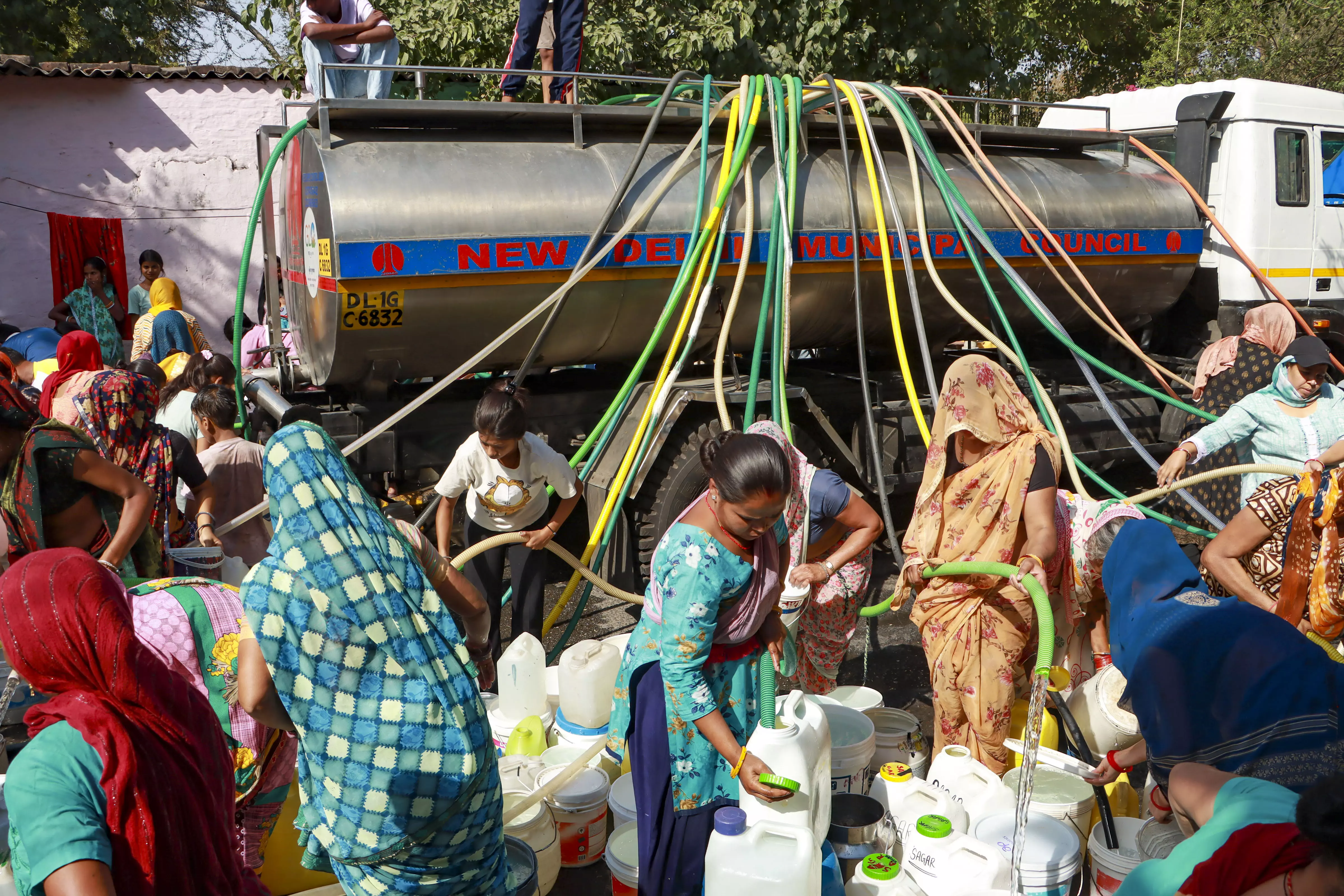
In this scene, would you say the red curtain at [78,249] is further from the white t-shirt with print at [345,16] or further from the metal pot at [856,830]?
the metal pot at [856,830]

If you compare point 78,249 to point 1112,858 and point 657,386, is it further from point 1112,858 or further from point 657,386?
point 1112,858

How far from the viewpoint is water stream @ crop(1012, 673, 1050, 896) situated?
2.54 meters

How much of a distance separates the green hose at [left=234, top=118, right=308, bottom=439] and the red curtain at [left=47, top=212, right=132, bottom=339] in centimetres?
583

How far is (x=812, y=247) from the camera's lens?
18.3 feet

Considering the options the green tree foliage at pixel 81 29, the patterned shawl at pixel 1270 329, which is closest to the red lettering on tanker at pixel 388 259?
the patterned shawl at pixel 1270 329

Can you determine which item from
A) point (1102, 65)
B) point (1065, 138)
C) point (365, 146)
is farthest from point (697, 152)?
point (1102, 65)

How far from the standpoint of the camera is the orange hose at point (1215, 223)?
20.6ft

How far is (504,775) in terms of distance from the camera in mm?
3098

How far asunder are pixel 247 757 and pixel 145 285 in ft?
24.2

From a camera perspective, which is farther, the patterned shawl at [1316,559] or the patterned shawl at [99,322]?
the patterned shawl at [99,322]

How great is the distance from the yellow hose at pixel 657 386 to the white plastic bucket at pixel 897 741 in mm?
1643

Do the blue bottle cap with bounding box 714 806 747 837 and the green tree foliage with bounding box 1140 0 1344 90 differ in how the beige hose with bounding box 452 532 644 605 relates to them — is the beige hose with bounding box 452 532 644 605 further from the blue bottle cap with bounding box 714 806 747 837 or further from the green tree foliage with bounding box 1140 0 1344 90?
the green tree foliage with bounding box 1140 0 1344 90

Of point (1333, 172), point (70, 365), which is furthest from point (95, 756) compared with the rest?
point (1333, 172)

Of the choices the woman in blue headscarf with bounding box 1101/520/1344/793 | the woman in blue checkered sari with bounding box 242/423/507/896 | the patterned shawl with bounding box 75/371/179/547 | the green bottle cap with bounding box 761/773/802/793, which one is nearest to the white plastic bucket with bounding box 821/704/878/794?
the green bottle cap with bounding box 761/773/802/793
